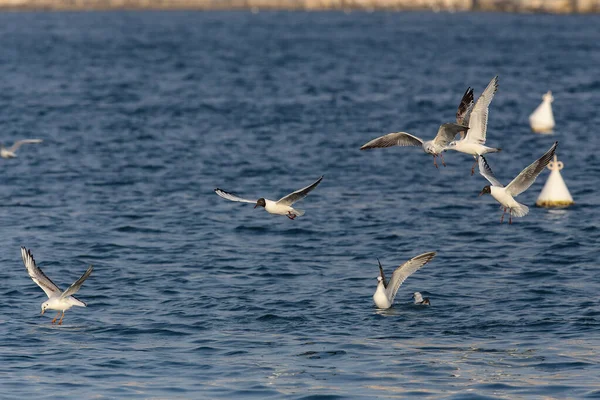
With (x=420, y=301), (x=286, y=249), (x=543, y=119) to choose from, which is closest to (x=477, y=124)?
(x=420, y=301)

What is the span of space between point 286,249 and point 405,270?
7.47 meters

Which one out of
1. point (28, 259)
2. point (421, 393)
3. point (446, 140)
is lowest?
point (421, 393)

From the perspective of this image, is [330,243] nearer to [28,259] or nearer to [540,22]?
[28,259]

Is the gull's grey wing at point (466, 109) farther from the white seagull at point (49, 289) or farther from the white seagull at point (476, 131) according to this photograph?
the white seagull at point (49, 289)

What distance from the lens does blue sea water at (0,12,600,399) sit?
60.0 feet

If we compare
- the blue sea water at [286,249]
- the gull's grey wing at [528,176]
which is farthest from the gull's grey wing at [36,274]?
the gull's grey wing at [528,176]

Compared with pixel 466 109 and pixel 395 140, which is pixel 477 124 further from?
pixel 395 140

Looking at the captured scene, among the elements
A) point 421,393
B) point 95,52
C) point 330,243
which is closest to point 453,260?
point 330,243

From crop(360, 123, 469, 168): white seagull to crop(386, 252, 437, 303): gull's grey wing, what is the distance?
238 centimetres

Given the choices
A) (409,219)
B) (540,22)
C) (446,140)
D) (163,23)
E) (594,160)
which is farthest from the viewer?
(163,23)

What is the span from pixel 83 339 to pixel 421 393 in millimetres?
6479

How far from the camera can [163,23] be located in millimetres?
174125

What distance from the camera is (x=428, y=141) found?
18672mm

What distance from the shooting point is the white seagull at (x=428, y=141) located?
18.6 m
